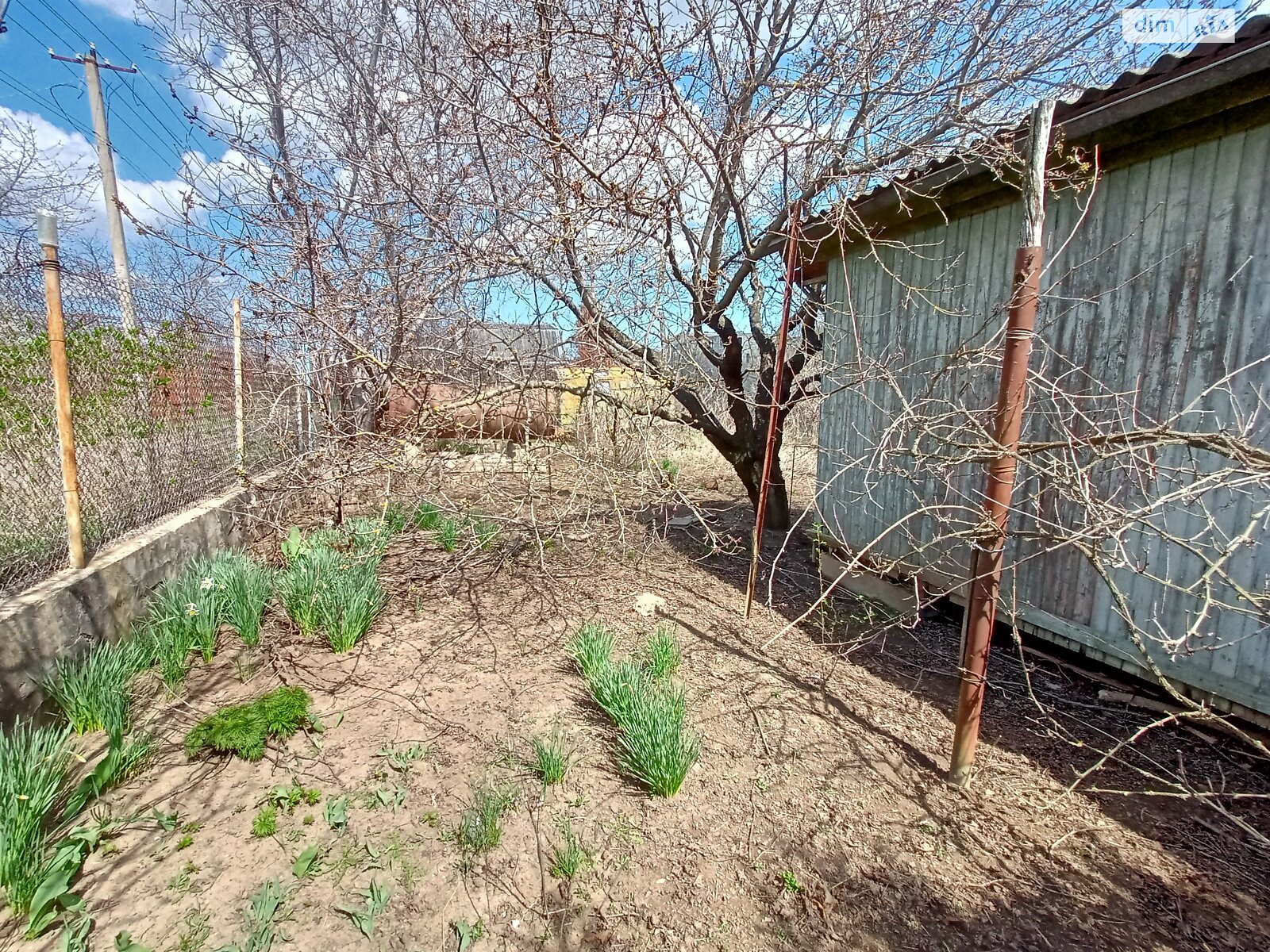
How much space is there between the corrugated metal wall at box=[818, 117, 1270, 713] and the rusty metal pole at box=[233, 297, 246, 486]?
203 inches

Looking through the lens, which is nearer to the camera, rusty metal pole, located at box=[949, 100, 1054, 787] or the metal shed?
rusty metal pole, located at box=[949, 100, 1054, 787]

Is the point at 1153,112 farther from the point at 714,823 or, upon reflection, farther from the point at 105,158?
the point at 105,158

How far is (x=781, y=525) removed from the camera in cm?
633

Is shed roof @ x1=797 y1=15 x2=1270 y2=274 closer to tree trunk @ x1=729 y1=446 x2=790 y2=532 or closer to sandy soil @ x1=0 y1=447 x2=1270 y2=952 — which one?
tree trunk @ x1=729 y1=446 x2=790 y2=532

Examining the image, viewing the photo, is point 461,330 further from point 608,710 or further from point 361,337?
point 608,710

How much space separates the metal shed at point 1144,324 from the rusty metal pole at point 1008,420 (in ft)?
0.45

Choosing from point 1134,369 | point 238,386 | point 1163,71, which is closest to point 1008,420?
point 1134,369

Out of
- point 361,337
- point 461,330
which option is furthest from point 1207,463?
point 361,337

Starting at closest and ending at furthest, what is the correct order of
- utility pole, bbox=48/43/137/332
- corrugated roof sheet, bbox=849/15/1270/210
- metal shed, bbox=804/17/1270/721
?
corrugated roof sheet, bbox=849/15/1270/210 → metal shed, bbox=804/17/1270/721 → utility pole, bbox=48/43/137/332

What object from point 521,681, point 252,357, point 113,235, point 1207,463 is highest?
point 113,235

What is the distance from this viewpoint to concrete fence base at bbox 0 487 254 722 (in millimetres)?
2557

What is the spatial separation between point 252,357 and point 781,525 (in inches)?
229

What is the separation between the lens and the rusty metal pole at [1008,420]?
6.84ft

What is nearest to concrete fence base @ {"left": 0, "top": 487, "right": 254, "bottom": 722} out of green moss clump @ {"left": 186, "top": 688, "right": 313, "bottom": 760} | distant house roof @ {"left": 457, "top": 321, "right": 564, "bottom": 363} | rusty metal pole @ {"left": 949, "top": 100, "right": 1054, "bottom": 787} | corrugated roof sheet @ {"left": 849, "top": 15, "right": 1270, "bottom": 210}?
green moss clump @ {"left": 186, "top": 688, "right": 313, "bottom": 760}
